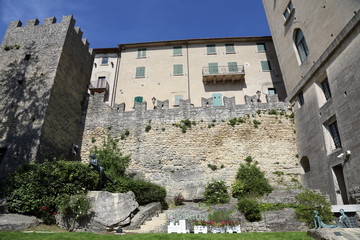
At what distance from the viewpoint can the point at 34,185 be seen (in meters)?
11.3

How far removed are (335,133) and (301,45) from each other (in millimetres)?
7161

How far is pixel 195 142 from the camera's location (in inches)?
Result: 698

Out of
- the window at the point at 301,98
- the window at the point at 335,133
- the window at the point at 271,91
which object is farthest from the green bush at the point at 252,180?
the window at the point at 271,91

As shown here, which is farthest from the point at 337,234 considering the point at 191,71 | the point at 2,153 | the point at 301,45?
the point at 191,71

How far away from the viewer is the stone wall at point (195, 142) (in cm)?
1631

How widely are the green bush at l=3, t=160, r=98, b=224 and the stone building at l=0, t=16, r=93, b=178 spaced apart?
1656 mm

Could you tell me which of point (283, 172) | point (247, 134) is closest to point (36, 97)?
point (247, 134)

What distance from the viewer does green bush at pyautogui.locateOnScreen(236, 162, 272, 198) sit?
46.1 feet

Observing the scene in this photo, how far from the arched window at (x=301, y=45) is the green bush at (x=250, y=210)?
11.2 meters

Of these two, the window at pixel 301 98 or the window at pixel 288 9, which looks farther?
the window at pixel 288 9

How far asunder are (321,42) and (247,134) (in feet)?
23.6

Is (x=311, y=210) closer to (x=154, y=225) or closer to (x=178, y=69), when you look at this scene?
(x=154, y=225)

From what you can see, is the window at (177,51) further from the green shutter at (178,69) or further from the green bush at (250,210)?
the green bush at (250,210)

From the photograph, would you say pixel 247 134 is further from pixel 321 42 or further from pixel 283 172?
pixel 321 42
